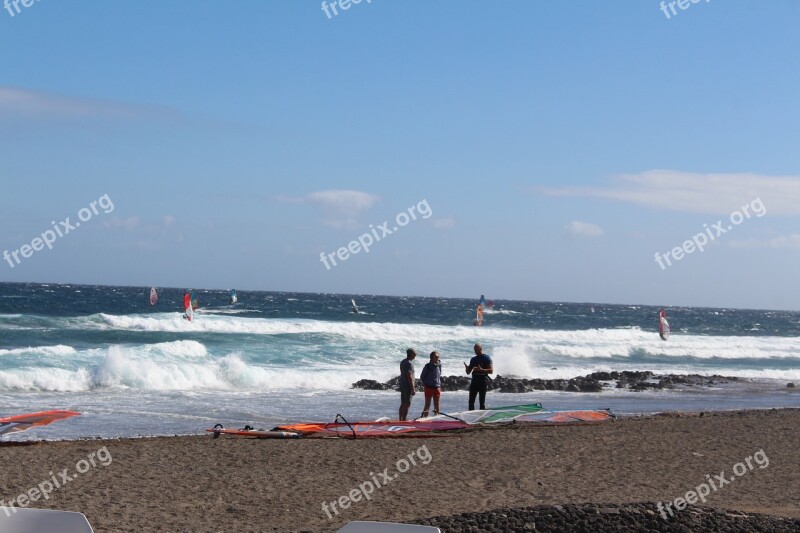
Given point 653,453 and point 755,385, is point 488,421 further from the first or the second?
point 755,385

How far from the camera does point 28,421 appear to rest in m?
13.4

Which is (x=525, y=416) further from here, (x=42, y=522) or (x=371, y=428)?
(x=42, y=522)

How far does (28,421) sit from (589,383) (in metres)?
16.8

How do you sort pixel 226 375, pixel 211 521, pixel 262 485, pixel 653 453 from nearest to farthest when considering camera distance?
pixel 211 521
pixel 262 485
pixel 653 453
pixel 226 375

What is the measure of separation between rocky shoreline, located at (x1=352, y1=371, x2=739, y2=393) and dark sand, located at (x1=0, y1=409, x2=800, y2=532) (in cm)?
1021

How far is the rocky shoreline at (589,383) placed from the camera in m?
24.4

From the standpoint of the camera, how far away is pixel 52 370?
73.3ft

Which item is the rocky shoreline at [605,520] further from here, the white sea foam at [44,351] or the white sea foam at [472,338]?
the white sea foam at [472,338]

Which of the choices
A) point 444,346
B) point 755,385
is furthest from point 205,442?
point 444,346

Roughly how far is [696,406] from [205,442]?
515 inches

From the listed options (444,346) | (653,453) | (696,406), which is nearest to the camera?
(653,453)

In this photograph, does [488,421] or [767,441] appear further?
[488,421]

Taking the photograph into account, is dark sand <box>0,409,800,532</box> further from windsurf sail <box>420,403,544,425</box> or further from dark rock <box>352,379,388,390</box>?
dark rock <box>352,379,388,390</box>

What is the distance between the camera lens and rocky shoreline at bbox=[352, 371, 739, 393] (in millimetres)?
24438
